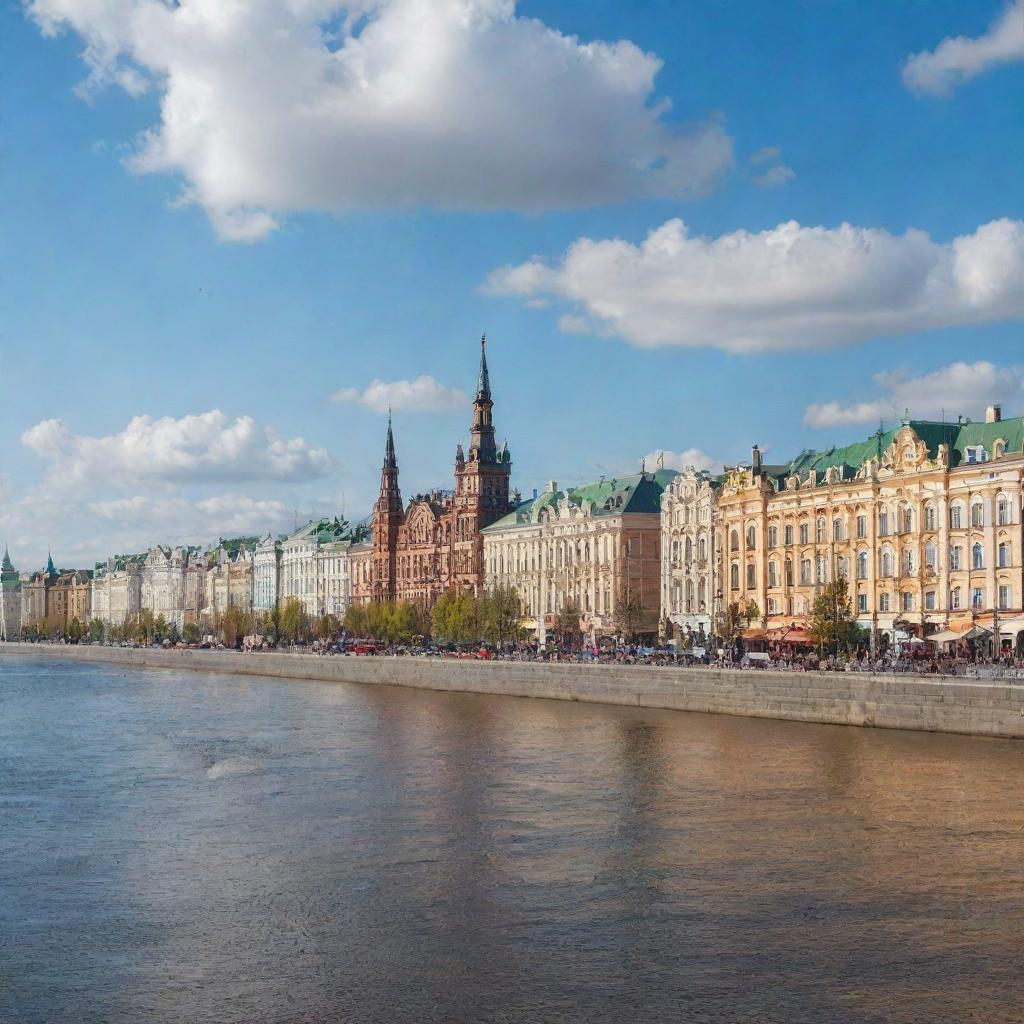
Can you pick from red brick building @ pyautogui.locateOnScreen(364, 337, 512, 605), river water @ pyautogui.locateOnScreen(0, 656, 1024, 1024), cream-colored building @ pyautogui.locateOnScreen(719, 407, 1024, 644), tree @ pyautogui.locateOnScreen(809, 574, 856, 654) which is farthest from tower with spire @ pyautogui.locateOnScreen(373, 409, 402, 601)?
river water @ pyautogui.locateOnScreen(0, 656, 1024, 1024)

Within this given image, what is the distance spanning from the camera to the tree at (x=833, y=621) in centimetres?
8106

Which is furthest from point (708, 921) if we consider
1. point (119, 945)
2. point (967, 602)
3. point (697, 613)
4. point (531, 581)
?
point (531, 581)

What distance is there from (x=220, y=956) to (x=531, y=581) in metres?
111

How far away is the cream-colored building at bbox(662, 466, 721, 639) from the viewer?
→ 107500mm

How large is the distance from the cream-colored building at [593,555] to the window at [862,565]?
24.8 m

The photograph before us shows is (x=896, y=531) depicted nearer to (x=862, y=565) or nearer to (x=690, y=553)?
(x=862, y=565)

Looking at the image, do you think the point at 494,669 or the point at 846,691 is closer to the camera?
the point at 846,691

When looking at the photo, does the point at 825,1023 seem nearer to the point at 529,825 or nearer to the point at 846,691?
the point at 529,825

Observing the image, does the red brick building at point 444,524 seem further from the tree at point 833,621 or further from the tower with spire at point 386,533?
the tree at point 833,621

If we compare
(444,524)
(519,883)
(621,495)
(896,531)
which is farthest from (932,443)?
(444,524)

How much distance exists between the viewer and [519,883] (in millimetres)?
30141

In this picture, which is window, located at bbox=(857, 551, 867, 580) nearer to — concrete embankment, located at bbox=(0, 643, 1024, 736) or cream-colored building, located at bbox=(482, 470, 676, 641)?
concrete embankment, located at bbox=(0, 643, 1024, 736)

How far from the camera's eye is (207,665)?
454 feet

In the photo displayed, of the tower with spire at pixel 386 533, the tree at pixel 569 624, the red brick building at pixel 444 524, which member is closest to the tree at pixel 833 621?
the tree at pixel 569 624
